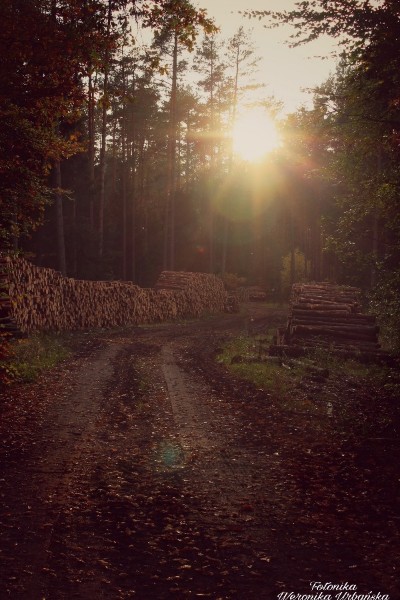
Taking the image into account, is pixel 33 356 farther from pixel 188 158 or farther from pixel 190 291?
pixel 188 158

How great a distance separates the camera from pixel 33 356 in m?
15.2

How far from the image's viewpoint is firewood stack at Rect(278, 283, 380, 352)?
1781 centimetres

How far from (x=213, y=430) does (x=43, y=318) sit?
44.0 ft

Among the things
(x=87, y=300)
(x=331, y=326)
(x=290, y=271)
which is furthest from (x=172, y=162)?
(x=331, y=326)

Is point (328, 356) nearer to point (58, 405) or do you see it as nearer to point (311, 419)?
point (311, 419)

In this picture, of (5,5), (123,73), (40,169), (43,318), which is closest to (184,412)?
(40,169)

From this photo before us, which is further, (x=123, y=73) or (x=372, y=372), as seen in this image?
(x=123, y=73)

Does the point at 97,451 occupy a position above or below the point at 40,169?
below

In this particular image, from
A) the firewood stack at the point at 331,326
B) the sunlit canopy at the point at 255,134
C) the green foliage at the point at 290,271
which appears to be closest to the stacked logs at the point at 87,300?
the firewood stack at the point at 331,326

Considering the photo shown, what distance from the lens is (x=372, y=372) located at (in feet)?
47.9

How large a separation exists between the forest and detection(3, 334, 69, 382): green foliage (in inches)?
103

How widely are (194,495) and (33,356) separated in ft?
33.1

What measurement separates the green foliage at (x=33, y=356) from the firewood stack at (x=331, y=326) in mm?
7364

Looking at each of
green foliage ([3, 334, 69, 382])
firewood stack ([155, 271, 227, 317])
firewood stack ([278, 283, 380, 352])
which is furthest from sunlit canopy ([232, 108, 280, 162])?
green foliage ([3, 334, 69, 382])
